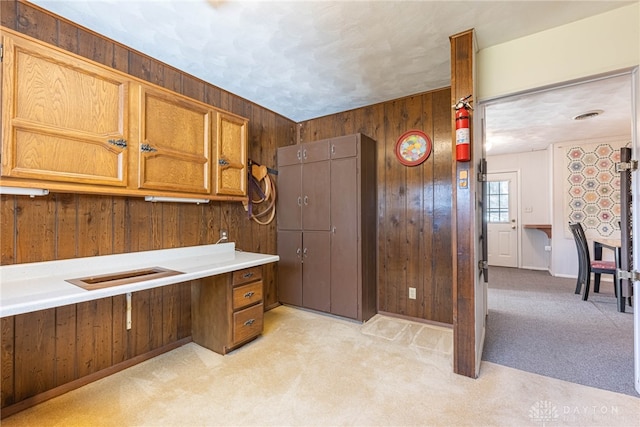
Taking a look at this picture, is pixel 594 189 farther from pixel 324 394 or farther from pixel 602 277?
pixel 324 394

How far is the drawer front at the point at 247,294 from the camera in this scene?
2.37 m

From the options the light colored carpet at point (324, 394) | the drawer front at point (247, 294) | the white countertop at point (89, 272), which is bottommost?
the light colored carpet at point (324, 394)

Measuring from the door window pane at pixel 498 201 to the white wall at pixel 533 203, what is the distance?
24 centimetres

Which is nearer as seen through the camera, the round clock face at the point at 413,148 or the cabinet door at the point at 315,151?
the round clock face at the point at 413,148

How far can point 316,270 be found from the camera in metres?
3.30

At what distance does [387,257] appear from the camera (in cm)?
330

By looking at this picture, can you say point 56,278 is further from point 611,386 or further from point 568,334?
point 568,334

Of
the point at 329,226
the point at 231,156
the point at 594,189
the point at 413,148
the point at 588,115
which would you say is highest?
the point at 588,115

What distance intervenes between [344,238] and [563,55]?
7.53 feet

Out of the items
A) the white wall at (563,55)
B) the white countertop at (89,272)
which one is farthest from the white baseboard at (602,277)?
the white countertop at (89,272)

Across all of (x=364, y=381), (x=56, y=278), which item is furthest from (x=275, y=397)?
(x=56, y=278)

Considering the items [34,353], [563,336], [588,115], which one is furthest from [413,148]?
[34,353]

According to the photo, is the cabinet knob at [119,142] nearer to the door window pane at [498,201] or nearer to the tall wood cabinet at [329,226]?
the tall wood cabinet at [329,226]

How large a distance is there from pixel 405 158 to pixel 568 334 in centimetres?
236
